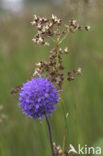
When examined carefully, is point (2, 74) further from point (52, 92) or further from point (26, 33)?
point (26, 33)

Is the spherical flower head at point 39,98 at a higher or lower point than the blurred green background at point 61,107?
lower

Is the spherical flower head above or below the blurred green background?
below

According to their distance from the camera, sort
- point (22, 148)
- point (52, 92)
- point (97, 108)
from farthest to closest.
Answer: point (97, 108), point (22, 148), point (52, 92)

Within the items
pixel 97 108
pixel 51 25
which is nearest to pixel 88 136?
pixel 97 108

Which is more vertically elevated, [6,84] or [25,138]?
[6,84]

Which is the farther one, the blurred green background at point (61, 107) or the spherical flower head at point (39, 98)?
the blurred green background at point (61, 107)

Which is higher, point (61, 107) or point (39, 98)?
point (61, 107)

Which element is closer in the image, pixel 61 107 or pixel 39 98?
pixel 39 98

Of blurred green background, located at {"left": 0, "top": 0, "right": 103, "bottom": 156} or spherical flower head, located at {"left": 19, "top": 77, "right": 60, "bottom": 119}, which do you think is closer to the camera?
spherical flower head, located at {"left": 19, "top": 77, "right": 60, "bottom": 119}
